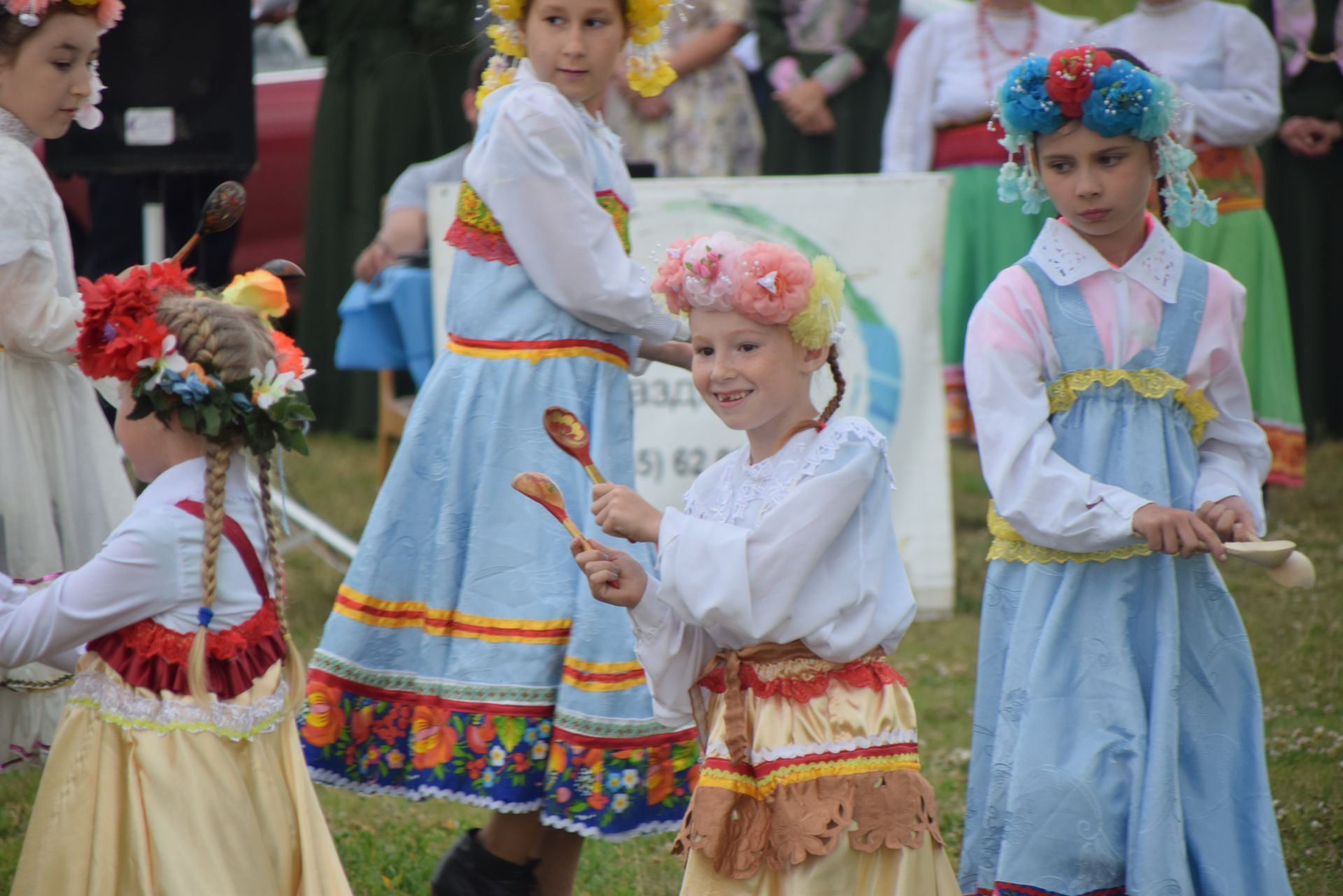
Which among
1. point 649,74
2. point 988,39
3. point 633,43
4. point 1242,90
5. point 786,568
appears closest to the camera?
point 786,568

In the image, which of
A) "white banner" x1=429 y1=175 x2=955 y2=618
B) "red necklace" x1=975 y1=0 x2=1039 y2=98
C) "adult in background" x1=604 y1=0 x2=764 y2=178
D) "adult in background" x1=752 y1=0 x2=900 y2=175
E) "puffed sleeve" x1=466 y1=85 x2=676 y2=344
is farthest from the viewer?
"adult in background" x1=752 y1=0 x2=900 y2=175

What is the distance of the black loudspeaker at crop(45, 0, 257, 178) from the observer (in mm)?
5188

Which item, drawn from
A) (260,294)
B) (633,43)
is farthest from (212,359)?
(633,43)

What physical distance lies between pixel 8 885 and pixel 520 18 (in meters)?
2.18

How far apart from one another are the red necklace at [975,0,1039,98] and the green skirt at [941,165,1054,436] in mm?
377

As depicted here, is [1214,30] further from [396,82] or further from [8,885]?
[8,885]

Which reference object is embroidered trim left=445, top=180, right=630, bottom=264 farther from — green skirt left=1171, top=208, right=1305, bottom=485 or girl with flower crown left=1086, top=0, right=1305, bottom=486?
green skirt left=1171, top=208, right=1305, bottom=485

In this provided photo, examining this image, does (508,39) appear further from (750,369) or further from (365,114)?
(365,114)

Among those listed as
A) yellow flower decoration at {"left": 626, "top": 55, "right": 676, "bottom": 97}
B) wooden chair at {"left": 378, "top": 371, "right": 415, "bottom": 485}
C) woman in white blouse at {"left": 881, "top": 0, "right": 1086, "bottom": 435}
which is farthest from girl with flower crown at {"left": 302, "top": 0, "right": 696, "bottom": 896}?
woman in white blouse at {"left": 881, "top": 0, "right": 1086, "bottom": 435}

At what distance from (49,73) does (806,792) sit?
221 cm

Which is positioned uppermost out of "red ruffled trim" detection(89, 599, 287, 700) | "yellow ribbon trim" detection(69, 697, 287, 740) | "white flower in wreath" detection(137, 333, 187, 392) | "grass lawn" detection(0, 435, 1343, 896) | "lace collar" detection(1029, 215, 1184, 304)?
"lace collar" detection(1029, 215, 1184, 304)

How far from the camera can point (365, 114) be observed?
7594 mm

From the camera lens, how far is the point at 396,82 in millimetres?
7551

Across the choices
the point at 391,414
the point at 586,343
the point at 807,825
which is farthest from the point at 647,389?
the point at 807,825
